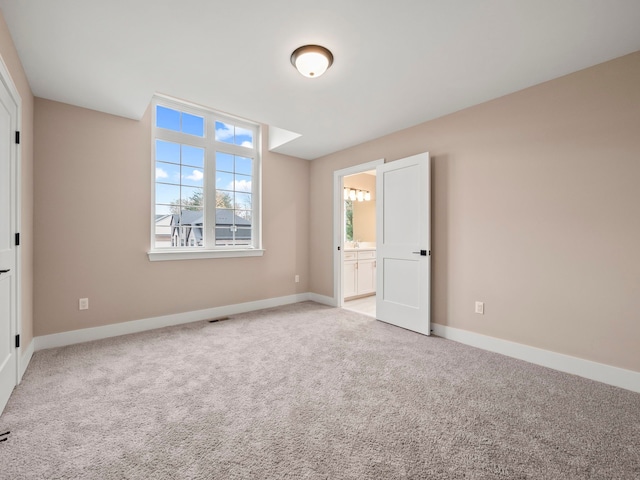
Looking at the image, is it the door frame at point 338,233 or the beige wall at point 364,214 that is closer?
the door frame at point 338,233

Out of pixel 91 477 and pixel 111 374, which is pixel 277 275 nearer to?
pixel 111 374

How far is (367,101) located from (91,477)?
11.0ft

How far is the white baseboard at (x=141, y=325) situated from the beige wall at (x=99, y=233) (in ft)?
0.19

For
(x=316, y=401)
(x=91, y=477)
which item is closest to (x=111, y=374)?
(x=91, y=477)

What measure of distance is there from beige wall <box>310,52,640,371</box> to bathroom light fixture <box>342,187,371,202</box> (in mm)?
2567

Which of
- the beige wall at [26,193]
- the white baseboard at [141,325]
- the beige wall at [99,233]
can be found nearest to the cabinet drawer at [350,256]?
the white baseboard at [141,325]

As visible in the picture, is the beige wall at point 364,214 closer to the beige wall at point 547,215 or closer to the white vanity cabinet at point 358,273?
the white vanity cabinet at point 358,273

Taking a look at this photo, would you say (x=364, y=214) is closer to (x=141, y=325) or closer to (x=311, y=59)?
(x=311, y=59)

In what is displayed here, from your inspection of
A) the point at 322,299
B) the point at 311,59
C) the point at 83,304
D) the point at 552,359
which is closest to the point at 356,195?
the point at 322,299

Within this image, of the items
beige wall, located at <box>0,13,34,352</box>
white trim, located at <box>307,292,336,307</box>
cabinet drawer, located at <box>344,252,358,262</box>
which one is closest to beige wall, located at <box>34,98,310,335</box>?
beige wall, located at <box>0,13,34,352</box>

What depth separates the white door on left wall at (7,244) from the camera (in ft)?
6.21

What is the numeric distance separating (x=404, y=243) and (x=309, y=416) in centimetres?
237

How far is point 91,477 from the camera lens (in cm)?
133

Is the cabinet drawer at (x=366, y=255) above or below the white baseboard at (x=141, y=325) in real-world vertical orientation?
above
